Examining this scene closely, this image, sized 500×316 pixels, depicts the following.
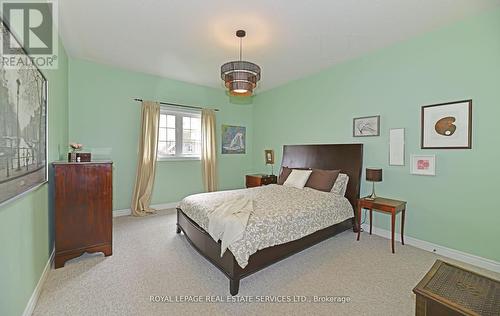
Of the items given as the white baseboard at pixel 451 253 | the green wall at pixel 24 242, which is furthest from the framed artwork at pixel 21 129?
the white baseboard at pixel 451 253

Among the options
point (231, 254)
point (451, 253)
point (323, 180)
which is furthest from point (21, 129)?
point (451, 253)

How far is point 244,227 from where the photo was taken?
6.86 feet

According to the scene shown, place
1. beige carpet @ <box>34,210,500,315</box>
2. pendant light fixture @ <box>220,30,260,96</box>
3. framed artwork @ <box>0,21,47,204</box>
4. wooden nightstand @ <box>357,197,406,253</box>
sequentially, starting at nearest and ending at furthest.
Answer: framed artwork @ <box>0,21,47,204</box>
beige carpet @ <box>34,210,500,315</box>
pendant light fixture @ <box>220,30,260,96</box>
wooden nightstand @ <box>357,197,406,253</box>

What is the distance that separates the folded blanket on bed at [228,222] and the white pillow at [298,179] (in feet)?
4.79

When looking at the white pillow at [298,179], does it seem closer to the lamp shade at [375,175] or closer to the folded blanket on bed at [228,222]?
the lamp shade at [375,175]

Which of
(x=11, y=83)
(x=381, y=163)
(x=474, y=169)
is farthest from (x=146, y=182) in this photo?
(x=474, y=169)

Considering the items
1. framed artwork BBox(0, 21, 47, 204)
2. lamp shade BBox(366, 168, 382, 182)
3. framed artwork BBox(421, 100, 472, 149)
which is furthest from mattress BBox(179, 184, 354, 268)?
framed artwork BBox(0, 21, 47, 204)

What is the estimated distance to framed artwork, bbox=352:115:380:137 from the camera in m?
3.42

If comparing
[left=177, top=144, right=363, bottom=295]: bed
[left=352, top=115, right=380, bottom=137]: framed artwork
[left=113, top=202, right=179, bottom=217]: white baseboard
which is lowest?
[left=113, top=202, right=179, bottom=217]: white baseboard

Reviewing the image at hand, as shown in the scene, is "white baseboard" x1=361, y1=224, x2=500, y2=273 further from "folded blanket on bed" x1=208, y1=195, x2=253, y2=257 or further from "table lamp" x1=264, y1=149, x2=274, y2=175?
"table lamp" x1=264, y1=149, x2=274, y2=175

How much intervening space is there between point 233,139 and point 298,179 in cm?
236

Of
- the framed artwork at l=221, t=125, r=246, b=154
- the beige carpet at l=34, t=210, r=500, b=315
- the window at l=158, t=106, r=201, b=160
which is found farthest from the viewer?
the framed artwork at l=221, t=125, r=246, b=154

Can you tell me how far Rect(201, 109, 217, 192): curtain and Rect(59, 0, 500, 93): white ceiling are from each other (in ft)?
4.48

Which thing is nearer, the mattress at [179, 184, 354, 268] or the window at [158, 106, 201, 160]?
the mattress at [179, 184, 354, 268]
